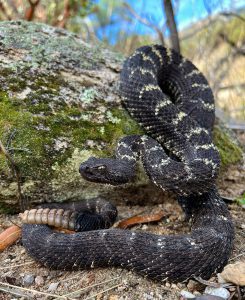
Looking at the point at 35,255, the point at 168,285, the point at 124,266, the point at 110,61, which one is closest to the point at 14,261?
the point at 35,255

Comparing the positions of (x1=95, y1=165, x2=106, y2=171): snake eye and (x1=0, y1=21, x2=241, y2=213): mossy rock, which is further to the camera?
(x1=0, y1=21, x2=241, y2=213): mossy rock

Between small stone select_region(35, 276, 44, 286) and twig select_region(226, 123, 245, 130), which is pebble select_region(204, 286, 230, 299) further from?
twig select_region(226, 123, 245, 130)

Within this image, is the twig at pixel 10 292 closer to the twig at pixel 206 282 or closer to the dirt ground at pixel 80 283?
the dirt ground at pixel 80 283

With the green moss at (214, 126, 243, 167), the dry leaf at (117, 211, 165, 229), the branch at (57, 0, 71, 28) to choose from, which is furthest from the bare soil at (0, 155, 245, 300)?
the branch at (57, 0, 71, 28)

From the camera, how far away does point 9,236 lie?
429 cm

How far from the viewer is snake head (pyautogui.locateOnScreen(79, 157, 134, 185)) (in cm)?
445

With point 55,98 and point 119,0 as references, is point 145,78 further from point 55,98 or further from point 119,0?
point 119,0

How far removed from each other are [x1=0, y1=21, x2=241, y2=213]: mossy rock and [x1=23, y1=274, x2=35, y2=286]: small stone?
1.09 metres

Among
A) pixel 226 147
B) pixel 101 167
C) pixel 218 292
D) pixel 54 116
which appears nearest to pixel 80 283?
pixel 218 292

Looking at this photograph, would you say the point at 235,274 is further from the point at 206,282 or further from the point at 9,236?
the point at 9,236

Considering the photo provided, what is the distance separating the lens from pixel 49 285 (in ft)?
12.1

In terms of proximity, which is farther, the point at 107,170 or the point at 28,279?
the point at 107,170

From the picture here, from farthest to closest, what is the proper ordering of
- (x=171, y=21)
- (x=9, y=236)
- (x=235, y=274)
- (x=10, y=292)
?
(x=171, y=21)
(x=9, y=236)
(x=10, y=292)
(x=235, y=274)

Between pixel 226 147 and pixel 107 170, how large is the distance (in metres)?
2.36
